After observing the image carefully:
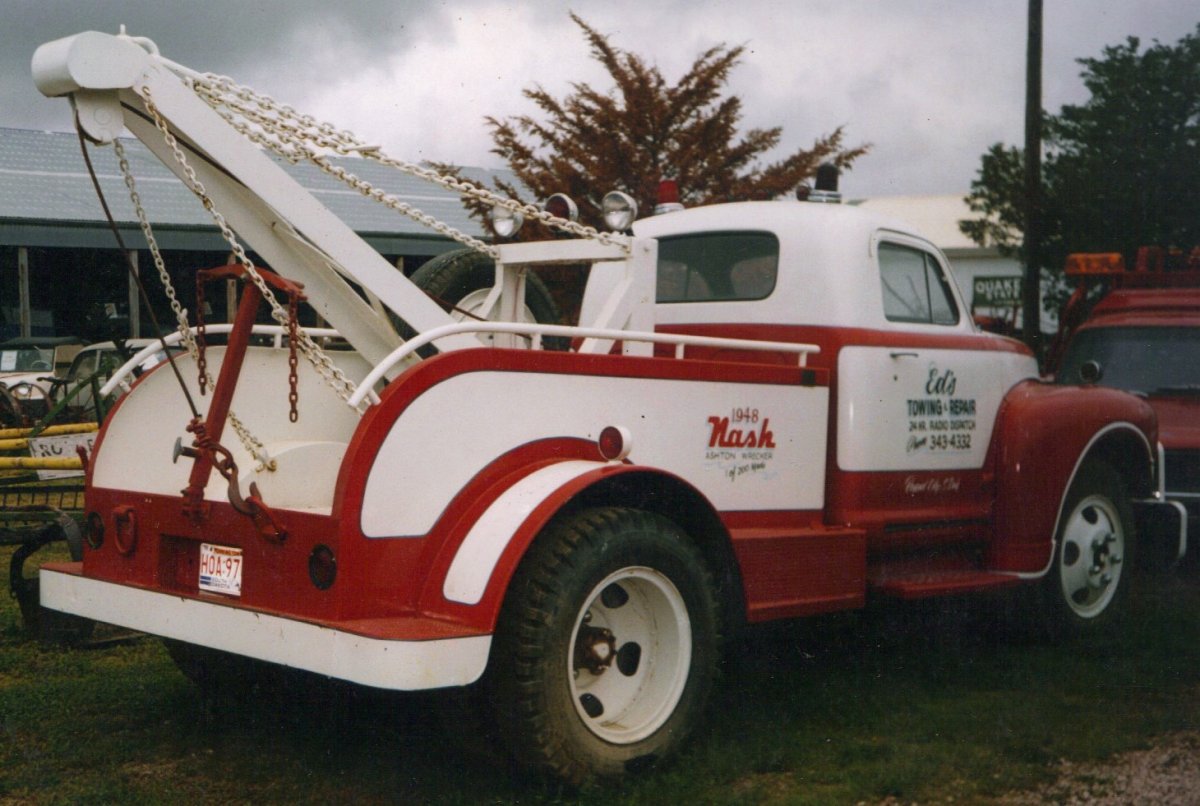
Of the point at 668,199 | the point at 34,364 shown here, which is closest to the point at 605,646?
the point at 668,199

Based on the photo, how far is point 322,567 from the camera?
3.97 m

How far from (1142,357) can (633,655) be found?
22.2 feet

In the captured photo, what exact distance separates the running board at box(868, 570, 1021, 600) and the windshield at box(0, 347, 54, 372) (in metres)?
17.8

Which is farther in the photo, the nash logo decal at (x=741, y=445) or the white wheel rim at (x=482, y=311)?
the white wheel rim at (x=482, y=311)

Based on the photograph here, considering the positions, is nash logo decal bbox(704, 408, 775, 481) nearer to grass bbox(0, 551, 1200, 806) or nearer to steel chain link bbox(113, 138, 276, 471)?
grass bbox(0, 551, 1200, 806)

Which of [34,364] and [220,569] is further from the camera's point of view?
[34,364]

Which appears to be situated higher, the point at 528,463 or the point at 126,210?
the point at 126,210

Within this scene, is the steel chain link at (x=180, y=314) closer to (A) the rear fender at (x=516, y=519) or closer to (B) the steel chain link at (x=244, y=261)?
(B) the steel chain link at (x=244, y=261)

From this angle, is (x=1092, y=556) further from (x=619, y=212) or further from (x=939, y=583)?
(x=619, y=212)

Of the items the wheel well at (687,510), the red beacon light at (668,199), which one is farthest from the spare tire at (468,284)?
the wheel well at (687,510)

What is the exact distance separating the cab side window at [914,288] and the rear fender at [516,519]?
1917 mm

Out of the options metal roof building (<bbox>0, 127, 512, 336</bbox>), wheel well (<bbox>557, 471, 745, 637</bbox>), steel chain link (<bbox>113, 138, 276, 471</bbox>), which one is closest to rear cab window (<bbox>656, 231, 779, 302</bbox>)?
wheel well (<bbox>557, 471, 745, 637</bbox>)

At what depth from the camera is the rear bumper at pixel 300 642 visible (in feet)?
12.1

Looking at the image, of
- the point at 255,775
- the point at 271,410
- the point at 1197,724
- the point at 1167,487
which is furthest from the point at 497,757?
the point at 1167,487
